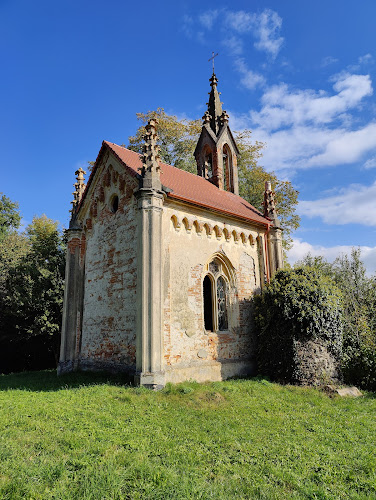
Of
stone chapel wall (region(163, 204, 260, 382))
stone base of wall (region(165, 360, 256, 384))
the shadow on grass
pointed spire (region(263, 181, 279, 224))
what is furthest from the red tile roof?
the shadow on grass

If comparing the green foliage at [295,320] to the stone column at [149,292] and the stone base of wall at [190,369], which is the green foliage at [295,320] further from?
the stone column at [149,292]

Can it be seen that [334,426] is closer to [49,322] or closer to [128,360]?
[128,360]

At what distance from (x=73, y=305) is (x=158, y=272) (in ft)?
19.3

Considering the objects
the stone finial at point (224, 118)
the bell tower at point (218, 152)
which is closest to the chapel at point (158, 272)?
the bell tower at point (218, 152)

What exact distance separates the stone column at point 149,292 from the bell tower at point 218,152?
7574 millimetres

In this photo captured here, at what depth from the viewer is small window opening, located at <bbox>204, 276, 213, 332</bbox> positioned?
12.1m

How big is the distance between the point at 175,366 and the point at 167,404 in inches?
89.5

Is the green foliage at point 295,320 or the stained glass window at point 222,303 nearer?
the green foliage at point 295,320

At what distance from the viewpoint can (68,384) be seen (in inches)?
423

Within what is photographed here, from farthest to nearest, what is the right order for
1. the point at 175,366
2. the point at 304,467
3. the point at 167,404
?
the point at 175,366
the point at 167,404
the point at 304,467

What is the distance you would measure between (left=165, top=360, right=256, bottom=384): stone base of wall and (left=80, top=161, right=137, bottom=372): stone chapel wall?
53.8 inches

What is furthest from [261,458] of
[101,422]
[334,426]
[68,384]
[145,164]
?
[145,164]

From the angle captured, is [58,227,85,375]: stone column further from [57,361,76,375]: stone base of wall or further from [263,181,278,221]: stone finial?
[263,181,278,221]: stone finial

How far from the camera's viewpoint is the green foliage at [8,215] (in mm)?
29263
